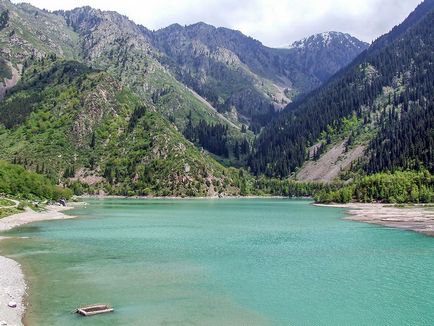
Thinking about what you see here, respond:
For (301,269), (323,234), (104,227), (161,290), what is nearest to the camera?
(161,290)

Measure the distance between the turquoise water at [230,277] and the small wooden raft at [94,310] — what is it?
0.87 m

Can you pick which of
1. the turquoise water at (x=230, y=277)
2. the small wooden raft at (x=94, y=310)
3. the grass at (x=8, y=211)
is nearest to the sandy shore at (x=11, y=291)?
the turquoise water at (x=230, y=277)

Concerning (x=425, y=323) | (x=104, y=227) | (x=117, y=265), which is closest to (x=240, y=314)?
(x=425, y=323)

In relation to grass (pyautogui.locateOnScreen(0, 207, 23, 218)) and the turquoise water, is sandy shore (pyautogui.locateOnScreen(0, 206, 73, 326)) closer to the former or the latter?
the turquoise water

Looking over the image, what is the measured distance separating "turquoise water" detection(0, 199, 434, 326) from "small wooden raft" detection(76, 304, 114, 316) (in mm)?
874

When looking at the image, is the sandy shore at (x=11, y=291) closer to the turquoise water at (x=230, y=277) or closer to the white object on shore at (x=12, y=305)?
the white object on shore at (x=12, y=305)

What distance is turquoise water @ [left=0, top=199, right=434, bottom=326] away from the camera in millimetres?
45125

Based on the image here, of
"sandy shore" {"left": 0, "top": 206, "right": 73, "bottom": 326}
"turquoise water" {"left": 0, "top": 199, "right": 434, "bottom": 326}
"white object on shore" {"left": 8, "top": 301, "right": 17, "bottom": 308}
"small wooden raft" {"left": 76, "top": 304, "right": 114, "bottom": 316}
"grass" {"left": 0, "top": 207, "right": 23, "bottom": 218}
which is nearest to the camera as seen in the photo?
"sandy shore" {"left": 0, "top": 206, "right": 73, "bottom": 326}

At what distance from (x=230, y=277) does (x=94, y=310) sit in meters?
21.6

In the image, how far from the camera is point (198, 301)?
49.7m

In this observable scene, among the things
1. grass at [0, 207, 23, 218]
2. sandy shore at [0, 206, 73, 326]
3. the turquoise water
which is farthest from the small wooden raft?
grass at [0, 207, 23, 218]

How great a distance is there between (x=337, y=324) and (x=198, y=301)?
14.0 meters

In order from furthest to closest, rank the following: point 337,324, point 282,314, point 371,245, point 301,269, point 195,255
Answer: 1. point 371,245
2. point 195,255
3. point 301,269
4. point 282,314
5. point 337,324

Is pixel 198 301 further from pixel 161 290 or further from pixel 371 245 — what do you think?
pixel 371 245
